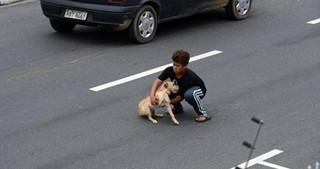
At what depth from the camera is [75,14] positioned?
42.4 ft

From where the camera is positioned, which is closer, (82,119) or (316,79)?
(82,119)

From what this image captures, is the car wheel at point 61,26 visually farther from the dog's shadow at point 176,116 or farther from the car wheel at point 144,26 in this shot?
the dog's shadow at point 176,116

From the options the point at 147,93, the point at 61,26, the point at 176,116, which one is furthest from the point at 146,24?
the point at 176,116

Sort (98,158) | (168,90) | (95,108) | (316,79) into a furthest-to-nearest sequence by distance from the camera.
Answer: (316,79) → (95,108) → (168,90) → (98,158)

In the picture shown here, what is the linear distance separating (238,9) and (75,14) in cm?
347

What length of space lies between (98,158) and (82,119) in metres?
1.35

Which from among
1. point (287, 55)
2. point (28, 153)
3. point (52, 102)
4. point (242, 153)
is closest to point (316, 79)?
point (287, 55)

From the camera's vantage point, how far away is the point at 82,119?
9.65 metres

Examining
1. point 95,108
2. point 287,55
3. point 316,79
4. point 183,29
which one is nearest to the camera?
point 95,108

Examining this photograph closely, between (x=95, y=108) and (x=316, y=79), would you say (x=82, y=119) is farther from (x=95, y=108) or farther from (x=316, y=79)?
(x=316, y=79)

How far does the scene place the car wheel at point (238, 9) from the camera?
1460cm

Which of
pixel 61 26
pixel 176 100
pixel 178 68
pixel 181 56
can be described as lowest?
pixel 61 26

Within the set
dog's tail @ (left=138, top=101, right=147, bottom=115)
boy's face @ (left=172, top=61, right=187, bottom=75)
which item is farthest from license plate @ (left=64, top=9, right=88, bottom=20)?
boy's face @ (left=172, top=61, right=187, bottom=75)

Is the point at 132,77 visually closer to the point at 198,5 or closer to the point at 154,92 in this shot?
the point at 154,92
